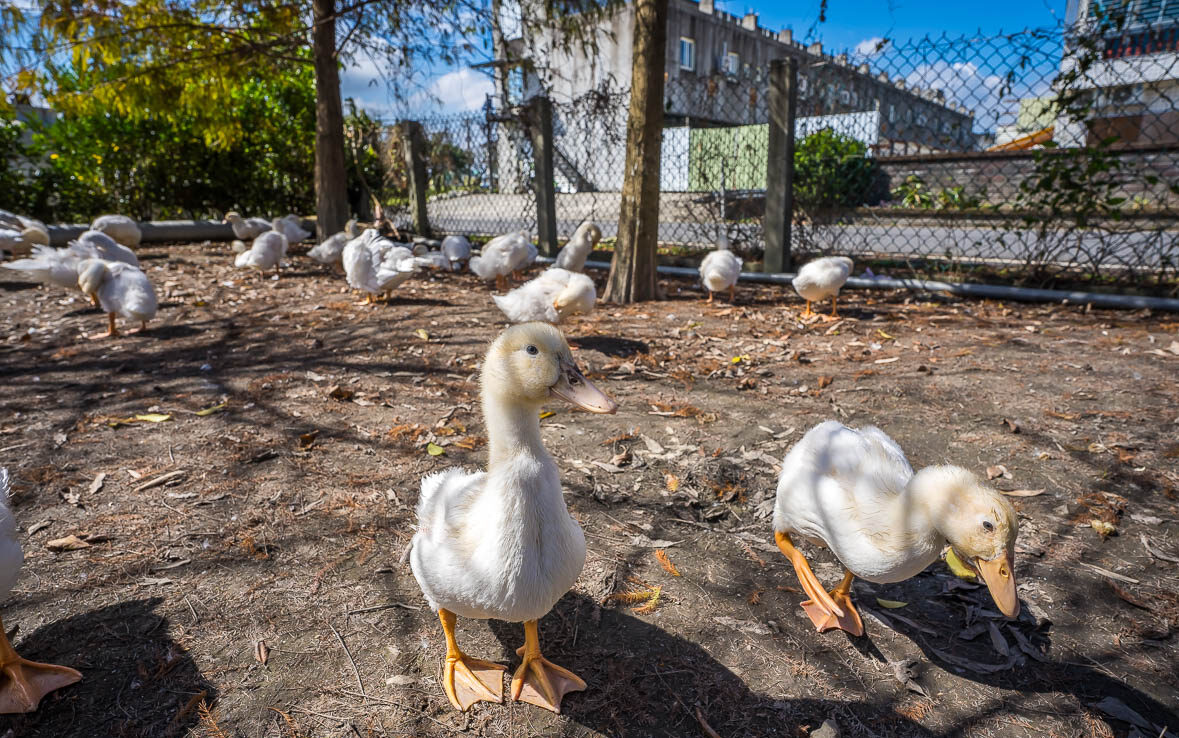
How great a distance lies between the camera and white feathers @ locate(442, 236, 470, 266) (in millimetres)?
10008

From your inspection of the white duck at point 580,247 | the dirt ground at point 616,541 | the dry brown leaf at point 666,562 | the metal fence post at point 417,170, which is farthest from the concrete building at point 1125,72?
the metal fence post at point 417,170

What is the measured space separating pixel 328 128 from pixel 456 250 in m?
2.88

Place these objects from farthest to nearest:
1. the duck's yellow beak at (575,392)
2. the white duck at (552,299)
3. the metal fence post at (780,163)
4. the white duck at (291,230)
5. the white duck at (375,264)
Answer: the white duck at (291,230) → the metal fence post at (780,163) → the white duck at (375,264) → the white duck at (552,299) → the duck's yellow beak at (575,392)

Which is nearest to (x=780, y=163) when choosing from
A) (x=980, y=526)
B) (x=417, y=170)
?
(x=980, y=526)

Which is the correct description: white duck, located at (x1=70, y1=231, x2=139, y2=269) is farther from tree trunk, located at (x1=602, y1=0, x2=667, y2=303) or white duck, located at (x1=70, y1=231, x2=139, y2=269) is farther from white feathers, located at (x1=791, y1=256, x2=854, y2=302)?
white feathers, located at (x1=791, y1=256, x2=854, y2=302)

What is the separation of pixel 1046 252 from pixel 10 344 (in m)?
10.9

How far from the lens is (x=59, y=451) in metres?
3.71

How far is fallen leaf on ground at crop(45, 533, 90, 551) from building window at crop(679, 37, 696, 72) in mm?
32250

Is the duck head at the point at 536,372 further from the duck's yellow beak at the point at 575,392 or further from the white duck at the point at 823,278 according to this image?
the white duck at the point at 823,278

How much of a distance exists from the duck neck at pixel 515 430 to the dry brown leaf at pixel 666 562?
3.54ft

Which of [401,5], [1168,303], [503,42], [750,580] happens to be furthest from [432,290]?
[1168,303]

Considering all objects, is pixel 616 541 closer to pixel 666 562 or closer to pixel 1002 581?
pixel 666 562

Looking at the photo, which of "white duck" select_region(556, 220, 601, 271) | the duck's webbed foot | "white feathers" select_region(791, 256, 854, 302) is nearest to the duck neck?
the duck's webbed foot

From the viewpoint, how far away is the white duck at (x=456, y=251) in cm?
1001
